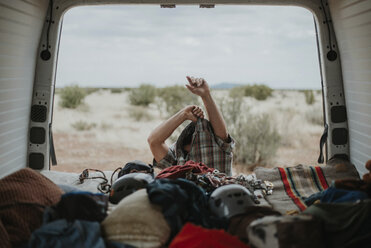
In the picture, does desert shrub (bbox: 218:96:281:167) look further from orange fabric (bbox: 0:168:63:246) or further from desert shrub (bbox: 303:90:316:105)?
desert shrub (bbox: 303:90:316:105)

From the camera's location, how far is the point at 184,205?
219 cm

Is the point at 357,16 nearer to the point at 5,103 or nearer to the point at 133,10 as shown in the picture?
the point at 5,103

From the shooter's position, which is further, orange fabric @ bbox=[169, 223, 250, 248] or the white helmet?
the white helmet

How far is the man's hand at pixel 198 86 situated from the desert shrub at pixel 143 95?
10.6 meters

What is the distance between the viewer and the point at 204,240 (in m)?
1.85

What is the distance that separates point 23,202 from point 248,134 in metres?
6.84

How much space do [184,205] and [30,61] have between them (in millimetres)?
2473

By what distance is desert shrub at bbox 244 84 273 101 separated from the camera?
45.6ft

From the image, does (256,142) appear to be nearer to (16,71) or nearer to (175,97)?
(175,97)

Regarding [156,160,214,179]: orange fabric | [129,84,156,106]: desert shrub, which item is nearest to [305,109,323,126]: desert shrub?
[129,84,156,106]: desert shrub

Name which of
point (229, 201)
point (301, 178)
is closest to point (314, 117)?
point (301, 178)

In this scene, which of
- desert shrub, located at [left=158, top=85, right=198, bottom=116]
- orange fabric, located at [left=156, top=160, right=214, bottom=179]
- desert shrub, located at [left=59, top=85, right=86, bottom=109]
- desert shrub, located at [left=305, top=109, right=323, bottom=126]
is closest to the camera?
orange fabric, located at [left=156, top=160, right=214, bottom=179]

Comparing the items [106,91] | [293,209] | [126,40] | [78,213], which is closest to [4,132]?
[78,213]

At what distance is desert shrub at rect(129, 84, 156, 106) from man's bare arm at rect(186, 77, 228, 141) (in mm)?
10650
